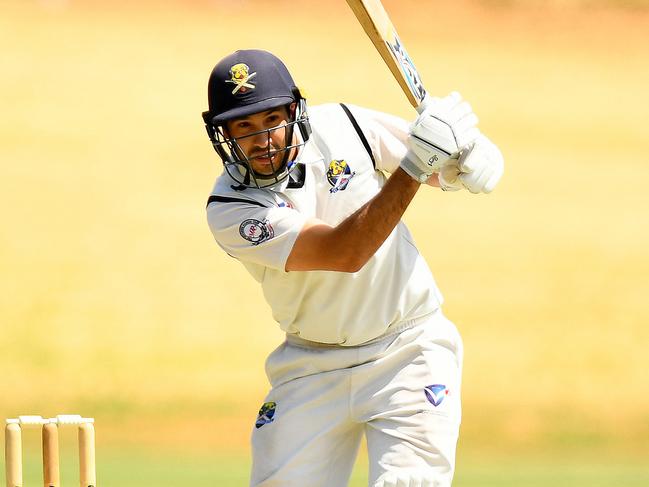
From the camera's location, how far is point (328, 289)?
315 cm

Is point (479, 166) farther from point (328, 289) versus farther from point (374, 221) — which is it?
point (328, 289)

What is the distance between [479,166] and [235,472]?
3174mm

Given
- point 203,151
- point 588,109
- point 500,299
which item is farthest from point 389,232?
point 588,109

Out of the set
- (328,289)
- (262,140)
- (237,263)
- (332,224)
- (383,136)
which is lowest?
(328,289)

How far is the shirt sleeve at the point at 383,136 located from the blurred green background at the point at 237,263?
2.47 meters

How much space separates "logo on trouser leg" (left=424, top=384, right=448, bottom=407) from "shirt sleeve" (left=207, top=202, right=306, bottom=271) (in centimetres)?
45

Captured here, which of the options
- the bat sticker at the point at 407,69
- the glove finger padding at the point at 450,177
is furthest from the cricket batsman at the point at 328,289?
the bat sticker at the point at 407,69

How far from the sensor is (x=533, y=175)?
8.58 meters

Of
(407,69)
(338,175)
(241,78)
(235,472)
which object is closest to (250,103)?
(241,78)

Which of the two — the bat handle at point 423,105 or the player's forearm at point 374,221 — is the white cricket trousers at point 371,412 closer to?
the player's forearm at point 374,221

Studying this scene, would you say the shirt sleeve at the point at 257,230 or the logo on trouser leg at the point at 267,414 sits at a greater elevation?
the shirt sleeve at the point at 257,230

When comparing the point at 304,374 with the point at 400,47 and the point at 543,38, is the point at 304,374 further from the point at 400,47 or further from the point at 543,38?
the point at 543,38

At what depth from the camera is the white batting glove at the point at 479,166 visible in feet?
9.55

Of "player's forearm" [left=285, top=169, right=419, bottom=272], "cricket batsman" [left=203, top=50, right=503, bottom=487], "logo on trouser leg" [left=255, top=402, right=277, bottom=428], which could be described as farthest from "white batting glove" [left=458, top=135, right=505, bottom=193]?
"logo on trouser leg" [left=255, top=402, right=277, bottom=428]
